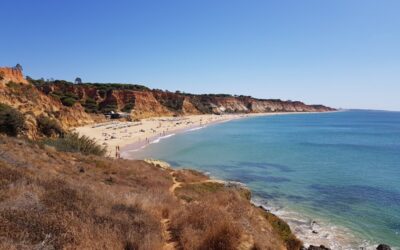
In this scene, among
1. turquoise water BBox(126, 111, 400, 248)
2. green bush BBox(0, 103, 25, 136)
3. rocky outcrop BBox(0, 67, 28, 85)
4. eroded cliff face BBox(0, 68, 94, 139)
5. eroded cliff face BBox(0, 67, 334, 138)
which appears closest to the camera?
turquoise water BBox(126, 111, 400, 248)

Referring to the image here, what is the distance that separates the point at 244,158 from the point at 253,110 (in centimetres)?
15932

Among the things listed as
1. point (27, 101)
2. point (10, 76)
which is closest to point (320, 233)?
point (27, 101)

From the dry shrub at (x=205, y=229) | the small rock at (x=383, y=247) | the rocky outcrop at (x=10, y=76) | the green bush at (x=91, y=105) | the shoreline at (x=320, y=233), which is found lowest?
the shoreline at (x=320, y=233)

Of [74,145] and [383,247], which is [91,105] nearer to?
[74,145]

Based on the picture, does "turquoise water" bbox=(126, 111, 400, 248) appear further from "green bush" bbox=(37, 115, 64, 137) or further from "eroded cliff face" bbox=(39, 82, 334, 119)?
"eroded cliff face" bbox=(39, 82, 334, 119)

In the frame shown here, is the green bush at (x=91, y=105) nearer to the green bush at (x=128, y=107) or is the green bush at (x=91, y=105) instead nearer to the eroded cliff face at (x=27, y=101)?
the green bush at (x=128, y=107)

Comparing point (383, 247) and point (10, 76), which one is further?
point (10, 76)

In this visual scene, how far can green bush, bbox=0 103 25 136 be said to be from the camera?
27803 mm

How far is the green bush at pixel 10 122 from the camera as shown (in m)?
27.8

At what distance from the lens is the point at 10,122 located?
28297mm

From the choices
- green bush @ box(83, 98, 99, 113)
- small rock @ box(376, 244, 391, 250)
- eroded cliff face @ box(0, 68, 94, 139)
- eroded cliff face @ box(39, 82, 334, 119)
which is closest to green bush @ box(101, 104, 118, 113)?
eroded cliff face @ box(39, 82, 334, 119)

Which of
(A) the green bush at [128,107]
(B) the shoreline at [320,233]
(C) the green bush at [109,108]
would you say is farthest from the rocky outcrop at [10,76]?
(A) the green bush at [128,107]

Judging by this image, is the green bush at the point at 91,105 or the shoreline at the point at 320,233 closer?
the shoreline at the point at 320,233

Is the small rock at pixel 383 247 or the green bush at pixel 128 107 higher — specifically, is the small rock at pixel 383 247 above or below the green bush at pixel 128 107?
below
